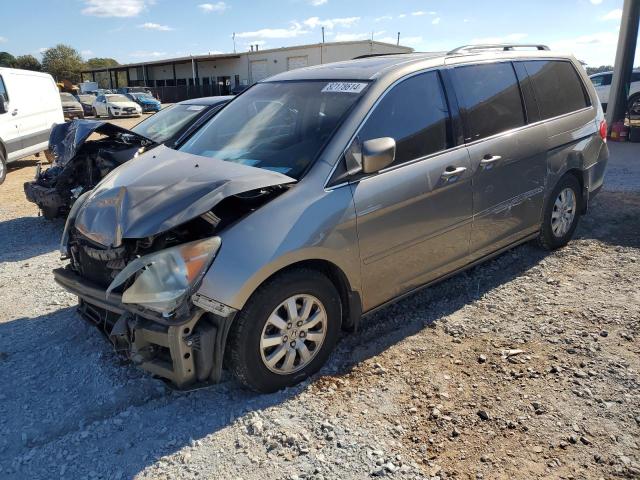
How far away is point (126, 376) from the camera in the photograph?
3.34 m

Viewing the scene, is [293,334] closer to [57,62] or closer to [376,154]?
[376,154]

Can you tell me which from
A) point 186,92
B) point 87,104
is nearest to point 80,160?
point 87,104

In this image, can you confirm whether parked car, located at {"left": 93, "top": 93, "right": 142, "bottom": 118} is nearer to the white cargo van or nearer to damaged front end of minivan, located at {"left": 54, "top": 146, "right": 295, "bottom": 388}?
the white cargo van

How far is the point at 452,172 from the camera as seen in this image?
373cm

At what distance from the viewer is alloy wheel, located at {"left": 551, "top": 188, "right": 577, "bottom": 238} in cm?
500

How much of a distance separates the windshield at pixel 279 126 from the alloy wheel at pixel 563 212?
103 inches

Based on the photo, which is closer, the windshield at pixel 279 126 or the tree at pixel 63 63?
the windshield at pixel 279 126

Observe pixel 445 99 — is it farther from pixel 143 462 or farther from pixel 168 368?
pixel 143 462

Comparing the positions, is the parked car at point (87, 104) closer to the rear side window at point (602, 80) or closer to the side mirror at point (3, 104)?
the side mirror at point (3, 104)

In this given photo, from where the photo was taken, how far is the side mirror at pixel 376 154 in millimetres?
3158

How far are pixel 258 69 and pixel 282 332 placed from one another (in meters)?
46.5

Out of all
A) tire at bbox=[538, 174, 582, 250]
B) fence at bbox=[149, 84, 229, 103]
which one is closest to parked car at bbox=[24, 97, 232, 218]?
tire at bbox=[538, 174, 582, 250]

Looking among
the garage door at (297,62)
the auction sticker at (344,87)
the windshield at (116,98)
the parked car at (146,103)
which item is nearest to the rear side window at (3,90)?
the auction sticker at (344,87)

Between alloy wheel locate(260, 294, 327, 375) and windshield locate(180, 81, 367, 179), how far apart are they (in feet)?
2.69
